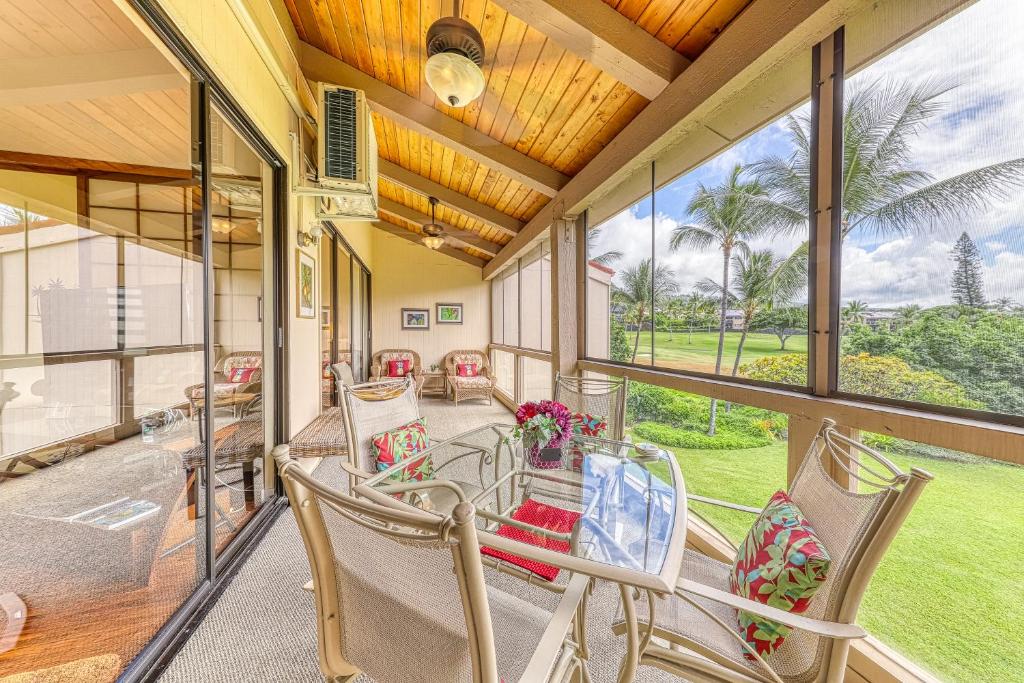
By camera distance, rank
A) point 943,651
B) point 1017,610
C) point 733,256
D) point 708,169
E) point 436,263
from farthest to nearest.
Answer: point 436,263 → point 708,169 → point 733,256 → point 943,651 → point 1017,610

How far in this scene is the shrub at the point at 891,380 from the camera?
1.17 metres

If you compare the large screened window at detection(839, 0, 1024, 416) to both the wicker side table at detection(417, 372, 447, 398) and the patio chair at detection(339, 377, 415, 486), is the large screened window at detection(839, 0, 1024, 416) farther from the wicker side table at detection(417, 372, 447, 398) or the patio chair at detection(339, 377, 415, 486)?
the wicker side table at detection(417, 372, 447, 398)

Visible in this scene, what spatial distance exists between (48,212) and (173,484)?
125 centimetres

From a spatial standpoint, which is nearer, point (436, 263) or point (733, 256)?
point (733, 256)

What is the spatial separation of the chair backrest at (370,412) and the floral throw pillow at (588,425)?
3.29 ft

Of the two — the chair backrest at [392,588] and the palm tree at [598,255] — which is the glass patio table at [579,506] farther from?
the palm tree at [598,255]

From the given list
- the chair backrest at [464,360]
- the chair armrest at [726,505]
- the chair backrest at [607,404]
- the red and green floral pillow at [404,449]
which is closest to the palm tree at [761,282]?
the chair backrest at [607,404]

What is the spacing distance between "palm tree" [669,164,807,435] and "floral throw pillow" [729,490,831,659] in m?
1.10

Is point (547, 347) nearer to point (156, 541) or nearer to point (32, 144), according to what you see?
point (156, 541)

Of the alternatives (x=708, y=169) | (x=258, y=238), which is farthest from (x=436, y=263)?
(x=708, y=169)

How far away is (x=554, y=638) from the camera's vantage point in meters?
0.86

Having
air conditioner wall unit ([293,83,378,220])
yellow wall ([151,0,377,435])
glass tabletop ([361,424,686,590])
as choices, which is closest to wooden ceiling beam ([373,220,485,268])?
yellow wall ([151,0,377,435])

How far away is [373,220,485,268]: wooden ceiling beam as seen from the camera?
711 centimetres

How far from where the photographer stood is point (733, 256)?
204 centimetres
